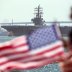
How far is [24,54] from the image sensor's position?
6.91 m

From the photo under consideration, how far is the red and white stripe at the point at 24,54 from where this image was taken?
680cm

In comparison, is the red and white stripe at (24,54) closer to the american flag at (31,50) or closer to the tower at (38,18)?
the american flag at (31,50)

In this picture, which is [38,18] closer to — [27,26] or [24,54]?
[27,26]

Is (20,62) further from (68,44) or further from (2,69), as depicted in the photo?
(68,44)

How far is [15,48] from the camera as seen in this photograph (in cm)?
701

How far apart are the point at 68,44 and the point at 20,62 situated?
1.67 meters

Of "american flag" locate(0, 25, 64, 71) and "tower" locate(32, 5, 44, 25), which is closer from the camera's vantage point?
"american flag" locate(0, 25, 64, 71)

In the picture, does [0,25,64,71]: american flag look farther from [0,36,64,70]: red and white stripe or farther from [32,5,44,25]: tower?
[32,5,44,25]: tower

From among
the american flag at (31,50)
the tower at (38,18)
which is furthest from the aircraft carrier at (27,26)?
the american flag at (31,50)

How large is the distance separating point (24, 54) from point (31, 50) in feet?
0.48

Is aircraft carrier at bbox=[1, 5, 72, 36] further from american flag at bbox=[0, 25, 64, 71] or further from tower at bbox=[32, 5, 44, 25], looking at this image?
american flag at bbox=[0, 25, 64, 71]

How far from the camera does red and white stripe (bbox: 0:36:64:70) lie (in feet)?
22.3

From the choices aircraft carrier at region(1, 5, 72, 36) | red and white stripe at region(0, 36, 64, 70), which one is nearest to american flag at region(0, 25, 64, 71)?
red and white stripe at region(0, 36, 64, 70)

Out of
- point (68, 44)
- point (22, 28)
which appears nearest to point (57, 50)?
point (68, 44)
